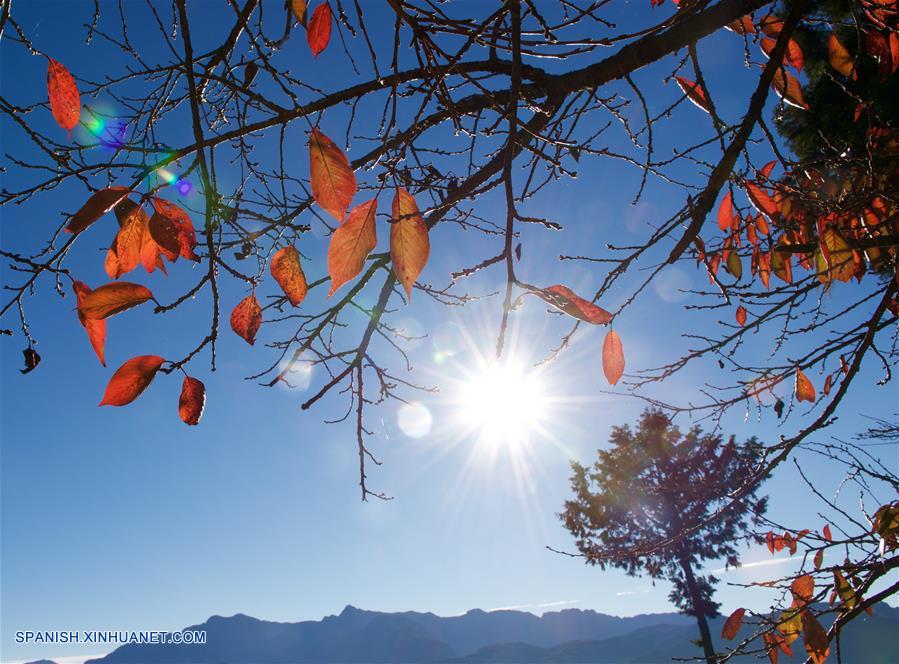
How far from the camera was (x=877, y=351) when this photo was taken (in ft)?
6.49

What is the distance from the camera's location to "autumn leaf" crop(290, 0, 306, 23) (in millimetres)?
1053

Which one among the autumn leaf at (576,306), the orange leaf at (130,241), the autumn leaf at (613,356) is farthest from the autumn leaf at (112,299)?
the autumn leaf at (613,356)

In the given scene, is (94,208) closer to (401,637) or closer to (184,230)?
(184,230)

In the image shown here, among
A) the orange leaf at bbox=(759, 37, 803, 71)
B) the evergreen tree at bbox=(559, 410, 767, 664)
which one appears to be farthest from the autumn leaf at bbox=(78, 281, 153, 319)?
the evergreen tree at bbox=(559, 410, 767, 664)

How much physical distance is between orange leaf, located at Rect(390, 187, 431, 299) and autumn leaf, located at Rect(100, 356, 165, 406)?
456 millimetres

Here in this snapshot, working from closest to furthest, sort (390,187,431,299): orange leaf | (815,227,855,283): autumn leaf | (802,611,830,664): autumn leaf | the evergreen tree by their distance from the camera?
1. (390,187,431,299): orange leaf
2. (815,227,855,283): autumn leaf
3. (802,611,830,664): autumn leaf
4. the evergreen tree

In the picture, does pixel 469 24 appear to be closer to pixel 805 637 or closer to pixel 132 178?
pixel 132 178

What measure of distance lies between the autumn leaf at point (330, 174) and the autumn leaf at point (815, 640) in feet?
6.02

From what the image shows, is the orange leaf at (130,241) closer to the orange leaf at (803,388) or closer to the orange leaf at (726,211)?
the orange leaf at (726,211)

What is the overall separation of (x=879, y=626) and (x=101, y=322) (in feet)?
428

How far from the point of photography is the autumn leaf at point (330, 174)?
0.75 m

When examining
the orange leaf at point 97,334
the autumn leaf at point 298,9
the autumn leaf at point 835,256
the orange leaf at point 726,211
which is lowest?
the orange leaf at point 97,334

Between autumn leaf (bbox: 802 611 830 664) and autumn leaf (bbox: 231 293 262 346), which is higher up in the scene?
autumn leaf (bbox: 231 293 262 346)

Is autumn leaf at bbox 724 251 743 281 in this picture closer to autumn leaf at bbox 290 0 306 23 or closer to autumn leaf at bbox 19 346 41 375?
autumn leaf at bbox 290 0 306 23
